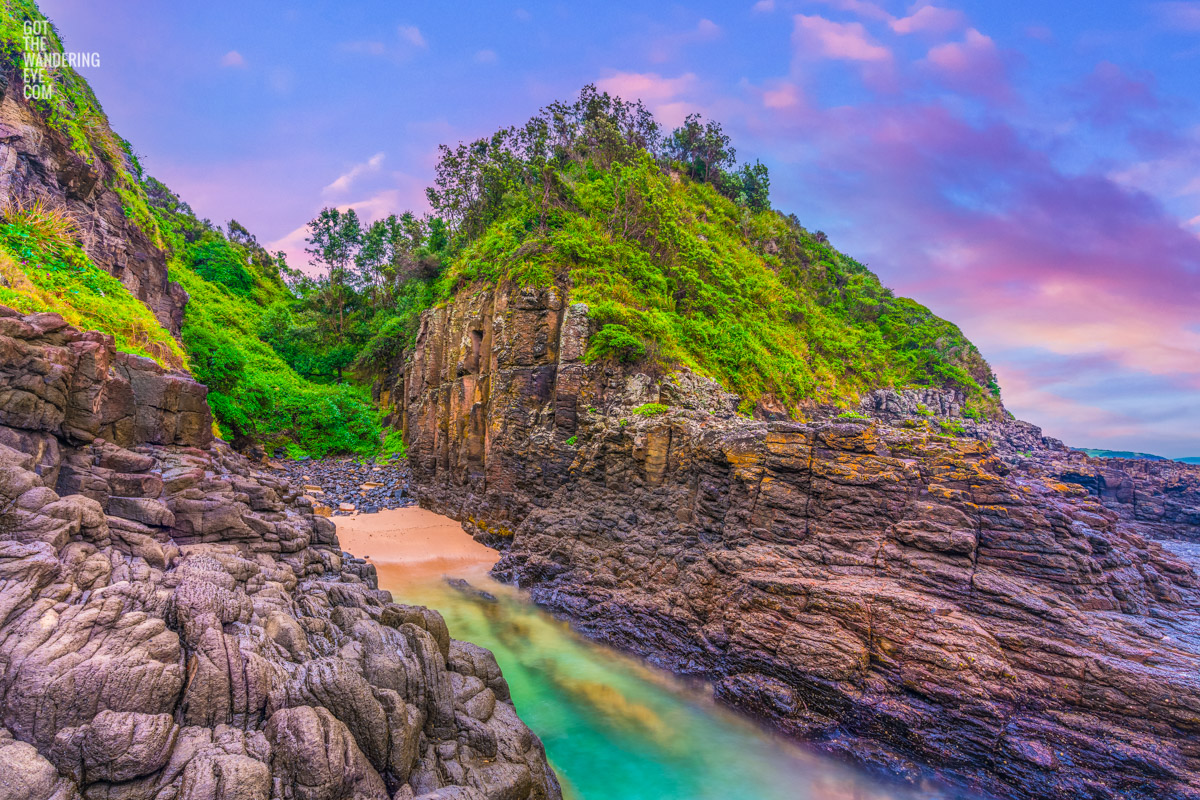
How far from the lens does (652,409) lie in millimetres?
16016

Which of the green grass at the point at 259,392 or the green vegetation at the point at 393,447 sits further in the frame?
the green vegetation at the point at 393,447

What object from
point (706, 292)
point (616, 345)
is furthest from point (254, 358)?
point (706, 292)

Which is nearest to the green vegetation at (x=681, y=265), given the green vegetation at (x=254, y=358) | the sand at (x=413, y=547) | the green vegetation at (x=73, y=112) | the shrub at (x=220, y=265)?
the sand at (x=413, y=547)

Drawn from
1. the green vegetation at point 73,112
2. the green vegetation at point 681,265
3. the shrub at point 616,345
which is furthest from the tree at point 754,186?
the green vegetation at point 73,112

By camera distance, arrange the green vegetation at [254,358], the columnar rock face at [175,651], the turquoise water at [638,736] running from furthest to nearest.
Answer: the green vegetation at [254,358] → the turquoise water at [638,736] → the columnar rock face at [175,651]

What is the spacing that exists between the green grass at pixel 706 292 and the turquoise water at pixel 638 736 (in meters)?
10.0

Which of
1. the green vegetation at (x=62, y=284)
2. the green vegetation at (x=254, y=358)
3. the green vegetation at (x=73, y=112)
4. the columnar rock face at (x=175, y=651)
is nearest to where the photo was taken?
the columnar rock face at (x=175, y=651)

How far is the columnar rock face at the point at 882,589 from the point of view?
24.6 feet

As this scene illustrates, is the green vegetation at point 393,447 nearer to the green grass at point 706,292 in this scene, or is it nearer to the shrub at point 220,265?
the green grass at point 706,292

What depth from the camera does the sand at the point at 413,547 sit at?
17.6 m

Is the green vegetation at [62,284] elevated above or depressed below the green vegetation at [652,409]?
above

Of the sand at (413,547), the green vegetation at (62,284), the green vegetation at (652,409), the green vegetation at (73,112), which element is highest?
the green vegetation at (73,112)

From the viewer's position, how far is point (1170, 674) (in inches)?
281

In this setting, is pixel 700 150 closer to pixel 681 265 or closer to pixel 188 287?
pixel 681 265
